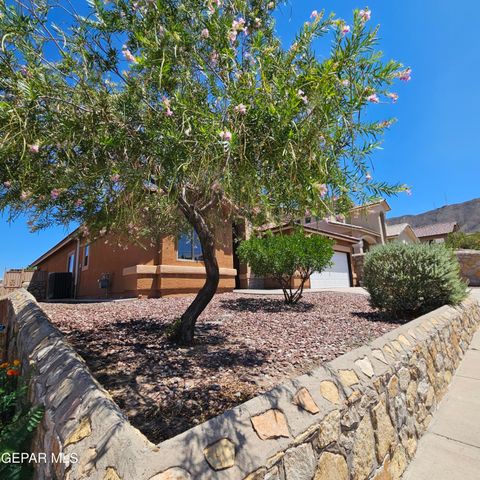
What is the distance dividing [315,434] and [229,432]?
2.38 feet

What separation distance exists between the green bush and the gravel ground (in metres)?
0.62

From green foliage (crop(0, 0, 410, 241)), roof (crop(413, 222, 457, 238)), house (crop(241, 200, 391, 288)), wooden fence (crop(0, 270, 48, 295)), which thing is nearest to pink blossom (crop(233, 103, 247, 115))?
green foliage (crop(0, 0, 410, 241))

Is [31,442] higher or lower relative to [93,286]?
lower

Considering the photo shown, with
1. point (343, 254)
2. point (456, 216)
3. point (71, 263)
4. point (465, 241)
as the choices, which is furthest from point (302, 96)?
point (456, 216)

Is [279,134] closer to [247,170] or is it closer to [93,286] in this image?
[247,170]

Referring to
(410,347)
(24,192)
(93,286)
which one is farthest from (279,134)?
(93,286)

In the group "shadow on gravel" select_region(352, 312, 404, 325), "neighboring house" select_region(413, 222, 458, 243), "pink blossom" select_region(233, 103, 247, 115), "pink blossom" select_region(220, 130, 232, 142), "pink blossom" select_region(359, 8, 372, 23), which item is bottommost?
"shadow on gravel" select_region(352, 312, 404, 325)

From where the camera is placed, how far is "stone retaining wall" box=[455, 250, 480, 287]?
16.0 meters

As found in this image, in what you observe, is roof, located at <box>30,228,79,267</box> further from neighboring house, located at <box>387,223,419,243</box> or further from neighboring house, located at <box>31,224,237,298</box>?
neighboring house, located at <box>387,223,419,243</box>

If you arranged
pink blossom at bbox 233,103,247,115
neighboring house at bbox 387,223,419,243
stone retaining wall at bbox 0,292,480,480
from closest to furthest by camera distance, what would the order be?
stone retaining wall at bbox 0,292,480,480, pink blossom at bbox 233,103,247,115, neighboring house at bbox 387,223,419,243

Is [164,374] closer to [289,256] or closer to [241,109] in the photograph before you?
[241,109]

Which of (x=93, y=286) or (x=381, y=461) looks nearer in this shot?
(x=381, y=461)

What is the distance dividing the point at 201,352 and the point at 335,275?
632 inches

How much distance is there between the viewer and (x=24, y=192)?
11.0 ft
